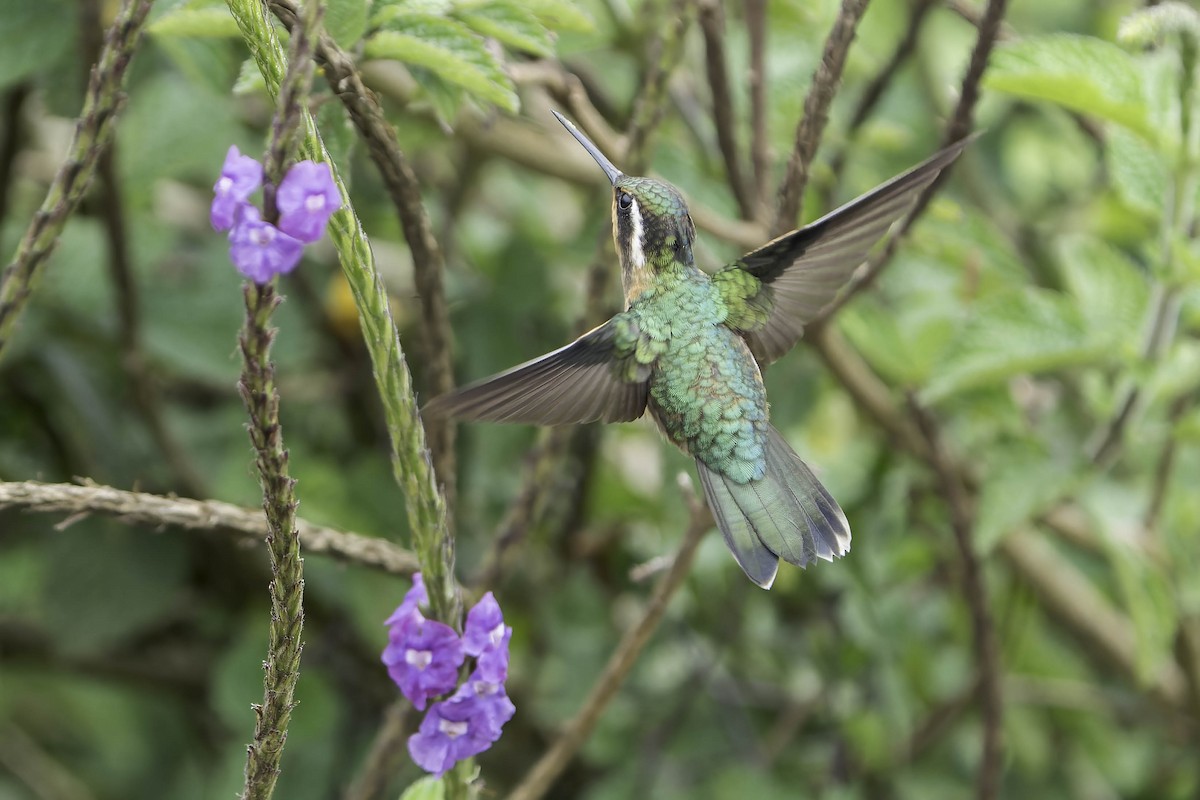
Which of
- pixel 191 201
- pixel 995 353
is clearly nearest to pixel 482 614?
pixel 995 353

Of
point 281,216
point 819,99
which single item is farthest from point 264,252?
point 819,99

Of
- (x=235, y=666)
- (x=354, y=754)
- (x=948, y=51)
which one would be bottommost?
(x=354, y=754)

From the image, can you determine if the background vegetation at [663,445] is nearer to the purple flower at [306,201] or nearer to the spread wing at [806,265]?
the spread wing at [806,265]

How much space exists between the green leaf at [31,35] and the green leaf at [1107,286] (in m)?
1.47

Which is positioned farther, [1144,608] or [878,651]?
[878,651]

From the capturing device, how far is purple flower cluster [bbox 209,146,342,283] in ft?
2.86

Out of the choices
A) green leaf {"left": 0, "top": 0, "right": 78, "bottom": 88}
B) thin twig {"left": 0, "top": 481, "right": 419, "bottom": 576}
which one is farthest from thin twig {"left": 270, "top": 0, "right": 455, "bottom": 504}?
green leaf {"left": 0, "top": 0, "right": 78, "bottom": 88}

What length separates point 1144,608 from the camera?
196cm

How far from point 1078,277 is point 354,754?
4.98ft

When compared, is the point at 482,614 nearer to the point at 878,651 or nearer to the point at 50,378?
the point at 878,651

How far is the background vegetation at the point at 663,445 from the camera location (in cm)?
183

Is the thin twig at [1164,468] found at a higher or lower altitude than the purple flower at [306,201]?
lower

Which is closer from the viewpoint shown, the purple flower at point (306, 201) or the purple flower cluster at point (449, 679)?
the purple flower at point (306, 201)

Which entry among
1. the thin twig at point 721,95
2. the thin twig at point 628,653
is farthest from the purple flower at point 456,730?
the thin twig at point 721,95
